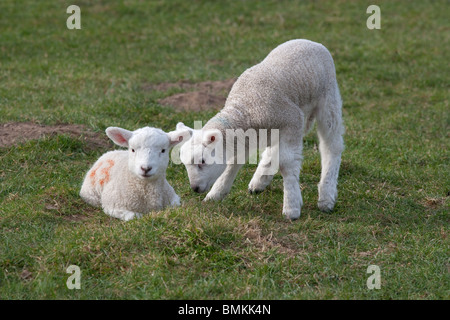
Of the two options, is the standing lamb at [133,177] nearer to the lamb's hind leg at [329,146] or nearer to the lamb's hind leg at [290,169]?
the lamb's hind leg at [290,169]

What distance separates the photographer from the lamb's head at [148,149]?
5.44m

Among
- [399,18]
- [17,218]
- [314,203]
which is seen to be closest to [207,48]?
[399,18]

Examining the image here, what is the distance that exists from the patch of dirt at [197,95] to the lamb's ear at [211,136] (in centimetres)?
361

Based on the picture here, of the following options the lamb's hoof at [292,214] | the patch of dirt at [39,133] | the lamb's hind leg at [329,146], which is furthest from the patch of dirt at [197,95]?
the lamb's hoof at [292,214]

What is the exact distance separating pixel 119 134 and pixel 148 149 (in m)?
0.35

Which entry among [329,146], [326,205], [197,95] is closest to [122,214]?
[326,205]

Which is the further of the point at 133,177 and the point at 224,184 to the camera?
the point at 224,184

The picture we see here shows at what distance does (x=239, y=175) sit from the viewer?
24.0 ft

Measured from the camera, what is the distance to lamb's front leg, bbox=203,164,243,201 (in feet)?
20.7

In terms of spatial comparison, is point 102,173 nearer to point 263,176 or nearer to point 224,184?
point 224,184

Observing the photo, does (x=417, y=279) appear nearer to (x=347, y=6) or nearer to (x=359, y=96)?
(x=359, y=96)

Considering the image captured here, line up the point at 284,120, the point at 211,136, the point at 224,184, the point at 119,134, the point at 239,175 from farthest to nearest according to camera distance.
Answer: the point at 239,175 → the point at 224,184 → the point at 284,120 → the point at 119,134 → the point at 211,136

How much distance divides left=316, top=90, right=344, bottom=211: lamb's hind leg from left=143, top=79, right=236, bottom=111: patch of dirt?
283 centimetres
